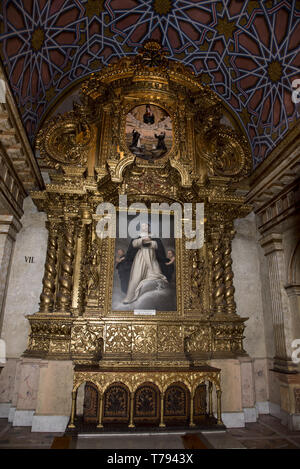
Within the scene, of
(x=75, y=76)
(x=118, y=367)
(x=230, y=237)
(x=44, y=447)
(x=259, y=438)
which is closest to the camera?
(x=44, y=447)

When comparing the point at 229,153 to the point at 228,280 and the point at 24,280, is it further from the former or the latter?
the point at 24,280

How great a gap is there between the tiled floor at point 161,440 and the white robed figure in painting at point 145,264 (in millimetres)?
2721

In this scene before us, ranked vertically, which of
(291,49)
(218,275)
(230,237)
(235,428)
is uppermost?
(291,49)

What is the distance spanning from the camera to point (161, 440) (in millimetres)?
5266

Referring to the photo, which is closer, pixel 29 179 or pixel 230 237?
pixel 29 179

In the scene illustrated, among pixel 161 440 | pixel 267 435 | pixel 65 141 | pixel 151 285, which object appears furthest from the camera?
pixel 65 141

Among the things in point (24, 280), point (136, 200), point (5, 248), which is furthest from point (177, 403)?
point (5, 248)

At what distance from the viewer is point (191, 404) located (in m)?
5.81

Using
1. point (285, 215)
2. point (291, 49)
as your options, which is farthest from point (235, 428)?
point (291, 49)

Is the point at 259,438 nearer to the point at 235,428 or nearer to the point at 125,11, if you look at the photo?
the point at 235,428

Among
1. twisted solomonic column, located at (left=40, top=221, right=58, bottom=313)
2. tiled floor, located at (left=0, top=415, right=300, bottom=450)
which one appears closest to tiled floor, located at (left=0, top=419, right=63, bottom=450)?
tiled floor, located at (left=0, top=415, right=300, bottom=450)

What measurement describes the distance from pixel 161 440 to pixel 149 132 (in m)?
6.87

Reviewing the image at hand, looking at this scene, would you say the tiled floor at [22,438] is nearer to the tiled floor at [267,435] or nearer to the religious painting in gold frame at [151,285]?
the religious painting in gold frame at [151,285]

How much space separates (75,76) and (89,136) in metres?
2.15
